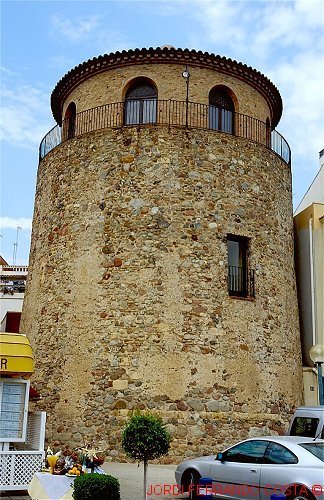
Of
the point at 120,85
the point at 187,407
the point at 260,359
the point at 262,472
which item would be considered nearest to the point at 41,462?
the point at 262,472

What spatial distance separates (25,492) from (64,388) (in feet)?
17.7

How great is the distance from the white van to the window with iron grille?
4.62 metres

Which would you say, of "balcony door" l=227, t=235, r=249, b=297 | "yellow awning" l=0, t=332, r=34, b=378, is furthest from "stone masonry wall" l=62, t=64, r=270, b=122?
"yellow awning" l=0, t=332, r=34, b=378

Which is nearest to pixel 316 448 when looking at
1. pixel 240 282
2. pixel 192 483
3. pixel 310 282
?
pixel 192 483

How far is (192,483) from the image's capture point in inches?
428

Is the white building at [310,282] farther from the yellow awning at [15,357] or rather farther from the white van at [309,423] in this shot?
the yellow awning at [15,357]

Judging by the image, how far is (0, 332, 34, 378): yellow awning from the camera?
11.4 metres

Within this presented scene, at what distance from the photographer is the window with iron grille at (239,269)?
688 inches

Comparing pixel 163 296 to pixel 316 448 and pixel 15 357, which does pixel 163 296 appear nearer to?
pixel 15 357

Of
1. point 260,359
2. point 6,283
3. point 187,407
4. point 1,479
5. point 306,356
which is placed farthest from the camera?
point 6,283

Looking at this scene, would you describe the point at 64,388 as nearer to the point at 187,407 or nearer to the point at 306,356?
the point at 187,407

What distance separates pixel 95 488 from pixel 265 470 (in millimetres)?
2614

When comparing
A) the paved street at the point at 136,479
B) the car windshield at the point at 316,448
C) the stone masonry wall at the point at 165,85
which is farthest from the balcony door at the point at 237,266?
the car windshield at the point at 316,448

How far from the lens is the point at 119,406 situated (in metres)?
15.8
